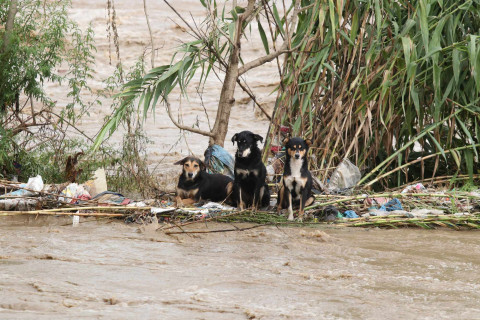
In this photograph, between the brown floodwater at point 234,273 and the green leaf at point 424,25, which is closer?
the brown floodwater at point 234,273

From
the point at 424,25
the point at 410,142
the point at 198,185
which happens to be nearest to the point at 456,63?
the point at 424,25

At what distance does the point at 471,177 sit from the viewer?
726 centimetres

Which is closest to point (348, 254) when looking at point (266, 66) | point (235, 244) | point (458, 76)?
point (235, 244)

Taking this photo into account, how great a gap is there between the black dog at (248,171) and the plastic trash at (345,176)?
3.04ft

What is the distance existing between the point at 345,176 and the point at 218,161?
1341 millimetres

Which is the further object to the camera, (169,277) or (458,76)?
(458,76)

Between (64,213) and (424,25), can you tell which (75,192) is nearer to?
(64,213)

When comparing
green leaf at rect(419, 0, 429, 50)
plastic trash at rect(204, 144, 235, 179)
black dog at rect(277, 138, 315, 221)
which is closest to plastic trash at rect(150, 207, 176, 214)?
black dog at rect(277, 138, 315, 221)

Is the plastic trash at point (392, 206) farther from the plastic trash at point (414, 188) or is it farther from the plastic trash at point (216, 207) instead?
the plastic trash at point (216, 207)

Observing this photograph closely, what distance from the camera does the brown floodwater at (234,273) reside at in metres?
3.57

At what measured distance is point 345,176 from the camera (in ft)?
23.8

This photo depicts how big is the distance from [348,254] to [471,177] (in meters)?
2.71

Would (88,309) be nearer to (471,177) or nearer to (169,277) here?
(169,277)

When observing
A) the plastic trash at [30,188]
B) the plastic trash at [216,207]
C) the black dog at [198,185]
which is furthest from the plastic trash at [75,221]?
the plastic trash at [216,207]
